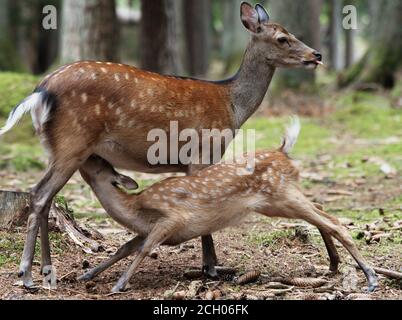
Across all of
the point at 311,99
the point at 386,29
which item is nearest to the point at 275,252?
the point at 311,99

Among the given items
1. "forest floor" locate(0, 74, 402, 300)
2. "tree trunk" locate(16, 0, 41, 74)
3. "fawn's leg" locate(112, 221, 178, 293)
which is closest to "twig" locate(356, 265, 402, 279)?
"forest floor" locate(0, 74, 402, 300)

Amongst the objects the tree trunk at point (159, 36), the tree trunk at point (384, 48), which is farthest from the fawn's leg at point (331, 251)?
the tree trunk at point (384, 48)

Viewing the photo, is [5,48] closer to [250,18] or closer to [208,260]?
[250,18]

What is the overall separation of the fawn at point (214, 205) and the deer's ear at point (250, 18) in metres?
1.45

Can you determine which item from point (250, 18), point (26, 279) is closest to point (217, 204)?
point (26, 279)

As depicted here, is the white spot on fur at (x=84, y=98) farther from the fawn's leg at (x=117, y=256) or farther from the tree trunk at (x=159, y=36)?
the tree trunk at (x=159, y=36)

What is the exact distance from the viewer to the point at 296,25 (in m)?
16.1

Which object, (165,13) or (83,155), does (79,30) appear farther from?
(83,155)

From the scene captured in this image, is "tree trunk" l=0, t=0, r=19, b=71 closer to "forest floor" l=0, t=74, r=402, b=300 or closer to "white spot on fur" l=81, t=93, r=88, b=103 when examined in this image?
"forest floor" l=0, t=74, r=402, b=300

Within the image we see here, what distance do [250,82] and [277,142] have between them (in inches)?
202

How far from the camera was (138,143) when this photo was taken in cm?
552

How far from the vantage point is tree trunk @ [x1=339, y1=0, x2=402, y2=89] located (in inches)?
602

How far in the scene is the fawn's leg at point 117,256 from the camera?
5387 millimetres

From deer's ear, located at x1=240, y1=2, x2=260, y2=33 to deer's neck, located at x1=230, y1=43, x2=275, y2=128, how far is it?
0.50 feet
